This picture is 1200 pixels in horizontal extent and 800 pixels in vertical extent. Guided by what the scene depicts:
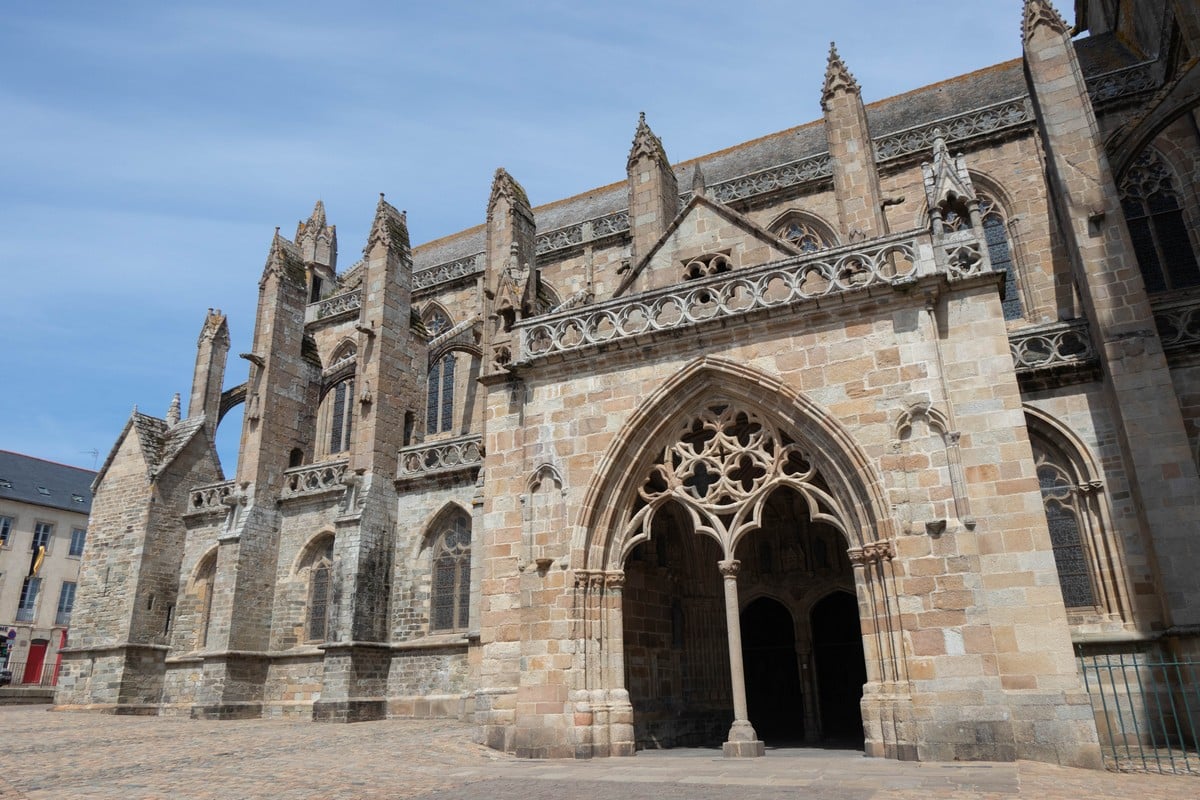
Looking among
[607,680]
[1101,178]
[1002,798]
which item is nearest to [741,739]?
[607,680]

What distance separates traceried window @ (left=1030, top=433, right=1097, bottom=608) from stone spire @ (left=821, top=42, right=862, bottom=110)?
8459 millimetres

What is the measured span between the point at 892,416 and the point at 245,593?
15615 millimetres

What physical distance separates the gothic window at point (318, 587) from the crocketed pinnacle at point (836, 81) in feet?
48.4

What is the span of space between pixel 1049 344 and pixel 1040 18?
5.90m

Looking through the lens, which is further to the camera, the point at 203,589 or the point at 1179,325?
the point at 203,589

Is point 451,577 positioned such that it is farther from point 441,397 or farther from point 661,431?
point 661,431

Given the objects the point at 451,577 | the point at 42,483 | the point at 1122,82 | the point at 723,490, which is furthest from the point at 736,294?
the point at 42,483

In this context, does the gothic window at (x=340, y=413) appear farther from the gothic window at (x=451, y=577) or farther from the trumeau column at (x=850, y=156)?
the trumeau column at (x=850, y=156)

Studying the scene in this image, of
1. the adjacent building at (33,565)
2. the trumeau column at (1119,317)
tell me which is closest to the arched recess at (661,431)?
the trumeau column at (1119,317)

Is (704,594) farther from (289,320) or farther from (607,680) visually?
(289,320)

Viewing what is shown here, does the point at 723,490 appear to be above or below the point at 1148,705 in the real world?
above

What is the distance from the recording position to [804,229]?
802 inches

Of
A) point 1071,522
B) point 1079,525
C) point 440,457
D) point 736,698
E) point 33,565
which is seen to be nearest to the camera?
point 736,698

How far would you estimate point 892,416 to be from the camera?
924 centimetres
